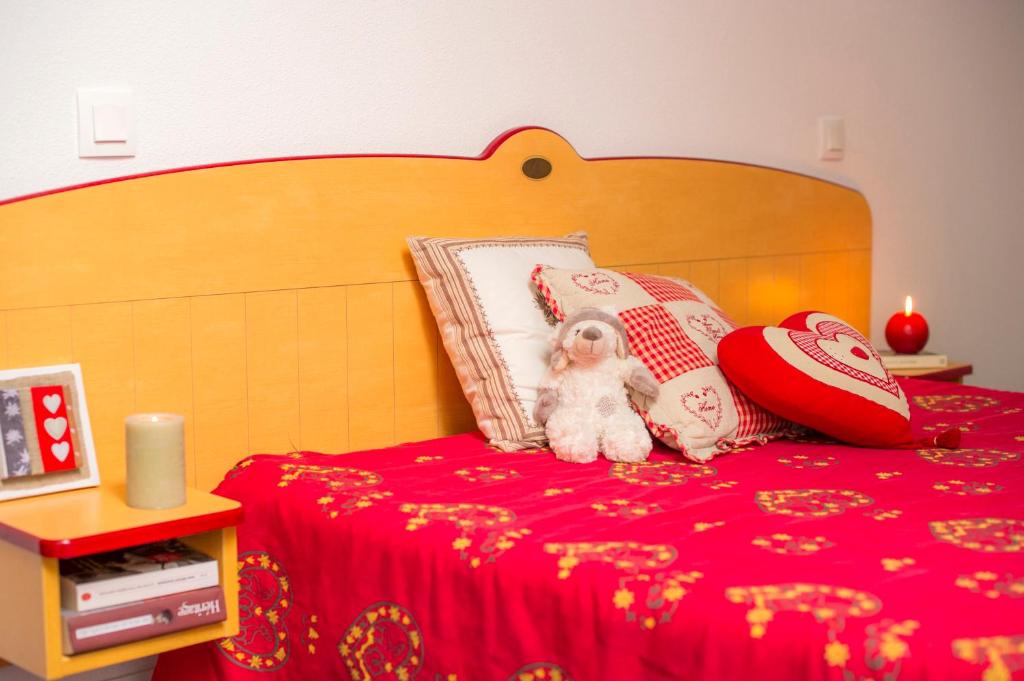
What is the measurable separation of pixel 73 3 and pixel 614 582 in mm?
1274

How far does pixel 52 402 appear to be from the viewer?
68.6 inches

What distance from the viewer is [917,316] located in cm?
319

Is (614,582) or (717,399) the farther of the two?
(717,399)

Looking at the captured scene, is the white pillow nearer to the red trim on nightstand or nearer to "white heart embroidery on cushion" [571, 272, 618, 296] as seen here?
"white heart embroidery on cushion" [571, 272, 618, 296]

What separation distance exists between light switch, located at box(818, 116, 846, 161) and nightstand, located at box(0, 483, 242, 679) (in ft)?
7.04

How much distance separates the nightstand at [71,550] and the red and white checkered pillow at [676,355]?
31.1 inches

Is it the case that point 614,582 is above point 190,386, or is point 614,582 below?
below

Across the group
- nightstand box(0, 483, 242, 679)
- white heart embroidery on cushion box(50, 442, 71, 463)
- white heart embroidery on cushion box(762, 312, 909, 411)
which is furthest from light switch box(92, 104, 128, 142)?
white heart embroidery on cushion box(762, 312, 909, 411)

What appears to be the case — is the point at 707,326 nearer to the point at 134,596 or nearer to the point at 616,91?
the point at 616,91

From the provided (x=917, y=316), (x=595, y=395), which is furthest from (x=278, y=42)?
(x=917, y=316)

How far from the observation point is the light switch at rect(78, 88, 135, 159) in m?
1.89

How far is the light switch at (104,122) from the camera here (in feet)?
6.22

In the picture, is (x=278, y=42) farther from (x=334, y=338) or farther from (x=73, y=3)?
(x=334, y=338)

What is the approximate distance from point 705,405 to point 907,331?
134cm
